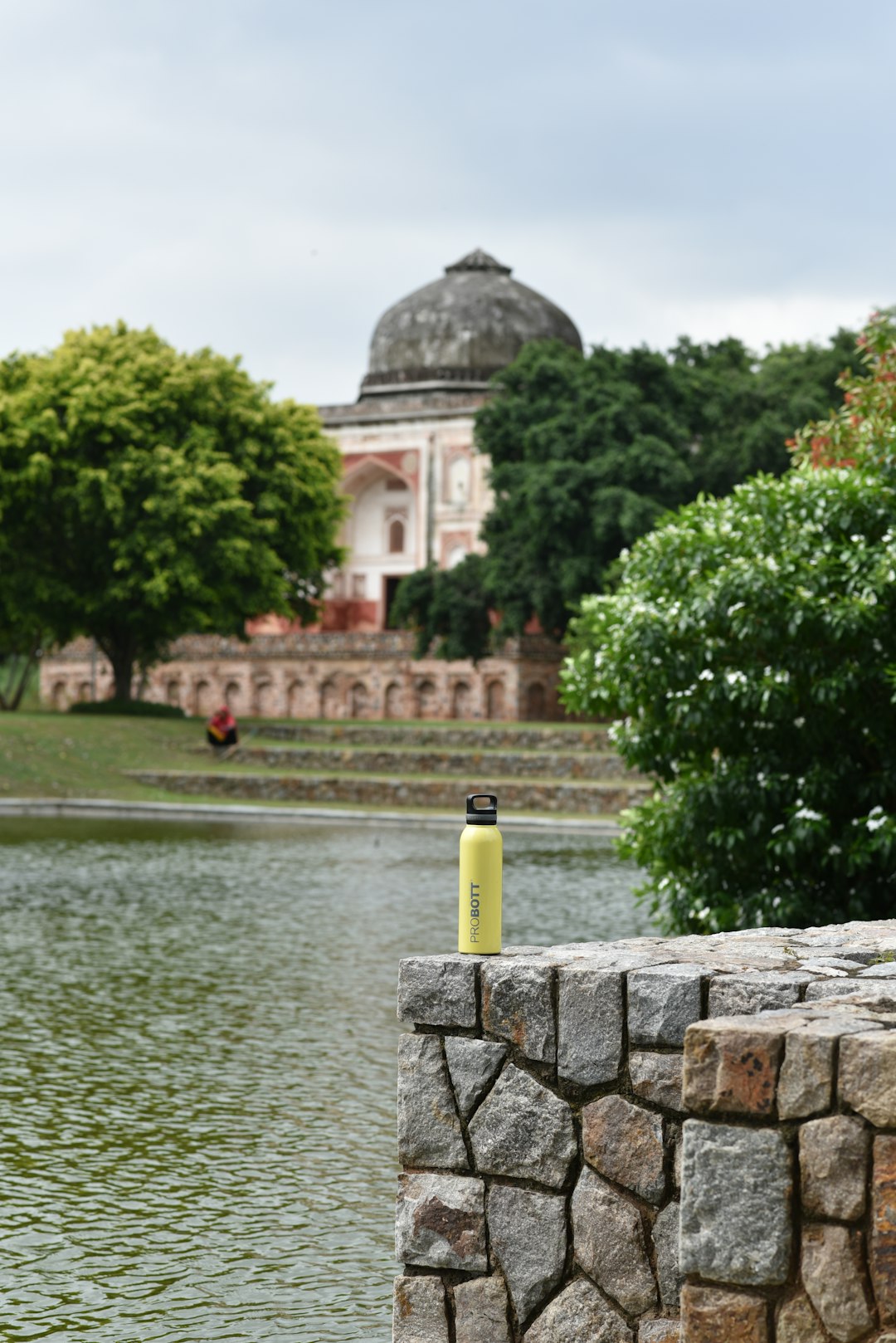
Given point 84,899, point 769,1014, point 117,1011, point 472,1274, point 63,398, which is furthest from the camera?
point 63,398

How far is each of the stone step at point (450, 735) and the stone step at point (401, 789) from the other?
423cm

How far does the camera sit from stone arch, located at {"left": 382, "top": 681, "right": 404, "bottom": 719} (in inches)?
2013

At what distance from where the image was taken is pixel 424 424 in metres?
54.3

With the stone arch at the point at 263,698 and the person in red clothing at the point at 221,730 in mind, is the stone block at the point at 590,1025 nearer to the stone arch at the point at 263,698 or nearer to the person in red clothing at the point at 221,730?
the person in red clothing at the point at 221,730

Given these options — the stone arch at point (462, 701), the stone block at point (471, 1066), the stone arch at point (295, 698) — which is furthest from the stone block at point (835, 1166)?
the stone arch at point (295, 698)

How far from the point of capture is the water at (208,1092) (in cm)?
507

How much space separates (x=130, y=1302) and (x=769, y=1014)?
2374 millimetres

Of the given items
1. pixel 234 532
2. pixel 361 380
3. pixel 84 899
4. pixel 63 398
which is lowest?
pixel 84 899

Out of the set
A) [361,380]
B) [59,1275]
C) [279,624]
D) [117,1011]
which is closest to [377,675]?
[279,624]

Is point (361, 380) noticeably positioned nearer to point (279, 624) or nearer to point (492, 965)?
point (279, 624)

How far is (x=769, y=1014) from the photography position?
3.40 m

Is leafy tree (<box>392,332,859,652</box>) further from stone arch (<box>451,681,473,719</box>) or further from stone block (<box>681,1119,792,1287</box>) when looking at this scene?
stone block (<box>681,1119,792,1287</box>)

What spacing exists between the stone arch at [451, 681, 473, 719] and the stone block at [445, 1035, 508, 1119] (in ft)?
148

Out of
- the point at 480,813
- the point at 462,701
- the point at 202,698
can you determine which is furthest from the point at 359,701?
the point at 480,813
